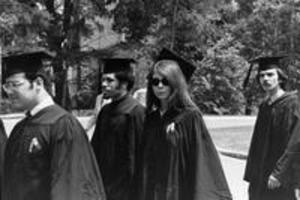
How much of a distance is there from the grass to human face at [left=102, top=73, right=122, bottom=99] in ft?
29.6

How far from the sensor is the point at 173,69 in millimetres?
4770

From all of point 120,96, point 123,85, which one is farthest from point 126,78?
point 120,96

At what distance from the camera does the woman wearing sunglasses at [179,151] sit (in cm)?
459

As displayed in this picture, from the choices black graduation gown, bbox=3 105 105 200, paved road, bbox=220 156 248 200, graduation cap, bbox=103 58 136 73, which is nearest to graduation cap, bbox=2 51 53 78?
black graduation gown, bbox=3 105 105 200

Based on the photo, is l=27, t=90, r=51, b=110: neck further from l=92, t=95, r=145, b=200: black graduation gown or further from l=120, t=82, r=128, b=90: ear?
l=120, t=82, r=128, b=90: ear

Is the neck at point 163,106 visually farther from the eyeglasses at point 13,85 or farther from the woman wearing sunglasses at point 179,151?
the eyeglasses at point 13,85

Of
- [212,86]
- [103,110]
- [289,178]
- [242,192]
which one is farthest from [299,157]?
[212,86]

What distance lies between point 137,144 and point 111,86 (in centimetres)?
64

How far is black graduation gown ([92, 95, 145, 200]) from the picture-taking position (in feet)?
17.5

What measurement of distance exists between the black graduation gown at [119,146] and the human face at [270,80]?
130 cm

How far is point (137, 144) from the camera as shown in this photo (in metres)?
5.36

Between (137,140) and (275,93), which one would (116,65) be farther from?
(275,93)

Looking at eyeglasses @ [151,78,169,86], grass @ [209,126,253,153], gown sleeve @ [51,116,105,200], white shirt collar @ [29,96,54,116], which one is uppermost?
eyeglasses @ [151,78,169,86]

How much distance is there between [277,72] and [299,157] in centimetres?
93
